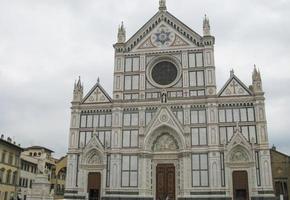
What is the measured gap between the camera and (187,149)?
37188 mm

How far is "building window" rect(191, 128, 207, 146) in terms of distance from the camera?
123 feet

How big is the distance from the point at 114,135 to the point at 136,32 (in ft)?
40.6

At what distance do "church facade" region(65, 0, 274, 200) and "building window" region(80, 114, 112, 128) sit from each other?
0.37 feet

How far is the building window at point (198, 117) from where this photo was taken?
125 ft

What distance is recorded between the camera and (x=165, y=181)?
3781 centimetres

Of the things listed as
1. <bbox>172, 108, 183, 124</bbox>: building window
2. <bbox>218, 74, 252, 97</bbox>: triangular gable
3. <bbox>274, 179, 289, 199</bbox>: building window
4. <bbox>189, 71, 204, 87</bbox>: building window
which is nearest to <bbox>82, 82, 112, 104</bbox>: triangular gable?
<bbox>172, 108, 183, 124</bbox>: building window

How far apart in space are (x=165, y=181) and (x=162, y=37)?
16.1 metres

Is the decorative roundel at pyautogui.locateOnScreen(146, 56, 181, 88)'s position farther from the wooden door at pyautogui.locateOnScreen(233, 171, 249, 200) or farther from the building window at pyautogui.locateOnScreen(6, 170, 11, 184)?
the building window at pyautogui.locateOnScreen(6, 170, 11, 184)

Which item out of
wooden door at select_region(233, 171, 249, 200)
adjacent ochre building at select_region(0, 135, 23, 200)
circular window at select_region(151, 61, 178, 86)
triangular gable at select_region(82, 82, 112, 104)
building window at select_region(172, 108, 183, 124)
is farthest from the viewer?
adjacent ochre building at select_region(0, 135, 23, 200)

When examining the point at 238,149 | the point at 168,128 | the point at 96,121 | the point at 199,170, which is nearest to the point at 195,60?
the point at 168,128

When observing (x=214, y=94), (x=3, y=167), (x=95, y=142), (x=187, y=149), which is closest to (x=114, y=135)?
(x=95, y=142)

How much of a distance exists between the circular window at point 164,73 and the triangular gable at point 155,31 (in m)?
2.42

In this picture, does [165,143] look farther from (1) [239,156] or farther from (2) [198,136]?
(1) [239,156]

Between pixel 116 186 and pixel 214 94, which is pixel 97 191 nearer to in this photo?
pixel 116 186
